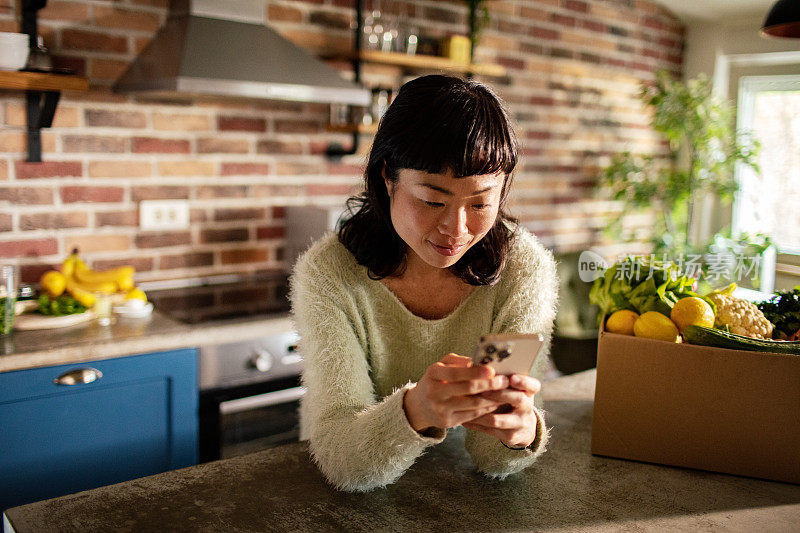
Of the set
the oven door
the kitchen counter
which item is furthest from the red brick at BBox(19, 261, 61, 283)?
the kitchen counter

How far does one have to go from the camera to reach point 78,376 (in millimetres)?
1871

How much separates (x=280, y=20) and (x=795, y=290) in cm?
220

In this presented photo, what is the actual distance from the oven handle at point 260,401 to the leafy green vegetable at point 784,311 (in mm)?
1340

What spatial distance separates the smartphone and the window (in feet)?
12.5

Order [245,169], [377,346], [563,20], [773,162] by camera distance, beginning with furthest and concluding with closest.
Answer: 1. [773,162]
2. [563,20]
3. [245,169]
4. [377,346]

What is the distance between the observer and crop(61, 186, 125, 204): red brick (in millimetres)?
2365

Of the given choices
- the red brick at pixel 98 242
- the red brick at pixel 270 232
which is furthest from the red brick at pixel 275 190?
the red brick at pixel 98 242

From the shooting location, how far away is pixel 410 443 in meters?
1.01

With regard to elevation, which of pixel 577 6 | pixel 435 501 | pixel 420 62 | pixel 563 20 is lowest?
pixel 435 501

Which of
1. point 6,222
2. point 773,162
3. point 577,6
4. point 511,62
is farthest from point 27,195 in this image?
point 773,162

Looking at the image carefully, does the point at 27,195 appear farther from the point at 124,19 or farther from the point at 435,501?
the point at 435,501

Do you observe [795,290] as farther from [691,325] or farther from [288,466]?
[288,466]

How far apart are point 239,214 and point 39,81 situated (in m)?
0.92

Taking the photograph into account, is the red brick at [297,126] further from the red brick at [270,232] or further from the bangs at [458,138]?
the bangs at [458,138]
